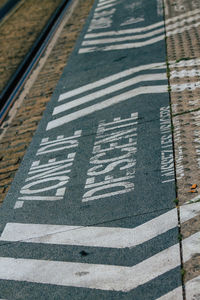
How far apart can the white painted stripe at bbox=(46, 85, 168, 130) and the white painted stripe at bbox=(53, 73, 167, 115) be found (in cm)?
26

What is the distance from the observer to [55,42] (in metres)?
11.5

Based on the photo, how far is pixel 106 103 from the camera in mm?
7805

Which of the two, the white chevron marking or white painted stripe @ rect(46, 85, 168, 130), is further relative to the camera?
white painted stripe @ rect(46, 85, 168, 130)

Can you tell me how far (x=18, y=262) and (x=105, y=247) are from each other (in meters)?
0.82

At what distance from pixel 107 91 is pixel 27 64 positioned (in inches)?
118

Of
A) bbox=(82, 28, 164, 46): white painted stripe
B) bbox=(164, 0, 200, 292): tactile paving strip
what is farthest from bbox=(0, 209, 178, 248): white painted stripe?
bbox=(82, 28, 164, 46): white painted stripe

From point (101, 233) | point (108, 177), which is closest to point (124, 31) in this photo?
point (108, 177)

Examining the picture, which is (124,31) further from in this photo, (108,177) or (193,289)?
(193,289)

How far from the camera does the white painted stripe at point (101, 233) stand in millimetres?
4832

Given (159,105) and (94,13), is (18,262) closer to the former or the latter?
(159,105)

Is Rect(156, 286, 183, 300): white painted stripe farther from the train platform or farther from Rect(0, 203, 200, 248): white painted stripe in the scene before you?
Rect(0, 203, 200, 248): white painted stripe

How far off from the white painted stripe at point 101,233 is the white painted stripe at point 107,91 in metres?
2.99

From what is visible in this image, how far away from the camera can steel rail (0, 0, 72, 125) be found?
29.4 feet

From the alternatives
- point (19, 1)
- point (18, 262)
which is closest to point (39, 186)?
point (18, 262)
